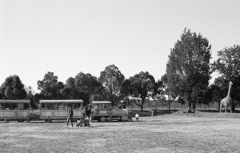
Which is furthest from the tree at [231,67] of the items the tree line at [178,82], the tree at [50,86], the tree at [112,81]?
the tree at [50,86]

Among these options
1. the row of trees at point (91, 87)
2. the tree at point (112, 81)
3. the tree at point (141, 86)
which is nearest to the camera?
the row of trees at point (91, 87)

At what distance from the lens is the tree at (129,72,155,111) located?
91500 millimetres

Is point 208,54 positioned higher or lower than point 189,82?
higher

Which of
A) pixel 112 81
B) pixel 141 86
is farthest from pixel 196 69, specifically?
pixel 141 86

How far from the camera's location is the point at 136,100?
9306 cm

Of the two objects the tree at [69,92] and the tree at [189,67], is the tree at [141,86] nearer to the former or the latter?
the tree at [69,92]

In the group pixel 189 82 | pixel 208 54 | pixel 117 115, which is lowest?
pixel 117 115

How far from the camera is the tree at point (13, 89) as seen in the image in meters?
68.8

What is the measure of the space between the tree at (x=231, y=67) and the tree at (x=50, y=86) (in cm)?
3500

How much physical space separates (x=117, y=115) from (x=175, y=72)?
91.2 feet

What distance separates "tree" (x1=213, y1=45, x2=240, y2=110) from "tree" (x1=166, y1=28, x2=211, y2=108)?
4553mm

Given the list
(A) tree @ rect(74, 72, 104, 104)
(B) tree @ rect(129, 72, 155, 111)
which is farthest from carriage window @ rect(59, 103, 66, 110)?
(B) tree @ rect(129, 72, 155, 111)

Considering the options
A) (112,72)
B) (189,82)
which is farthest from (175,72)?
(112,72)

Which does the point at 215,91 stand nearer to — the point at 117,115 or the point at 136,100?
the point at 136,100
